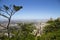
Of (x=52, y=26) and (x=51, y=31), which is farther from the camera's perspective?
(x=52, y=26)

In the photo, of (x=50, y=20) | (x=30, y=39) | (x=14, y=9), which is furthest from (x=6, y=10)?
(x=30, y=39)

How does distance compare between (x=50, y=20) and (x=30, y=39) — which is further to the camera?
(x=50, y=20)

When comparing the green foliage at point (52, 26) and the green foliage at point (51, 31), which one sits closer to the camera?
the green foliage at point (51, 31)

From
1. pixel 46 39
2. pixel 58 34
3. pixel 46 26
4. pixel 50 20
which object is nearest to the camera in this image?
pixel 46 39

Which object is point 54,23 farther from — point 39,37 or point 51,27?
point 39,37

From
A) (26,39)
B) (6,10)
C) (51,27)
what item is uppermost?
(6,10)

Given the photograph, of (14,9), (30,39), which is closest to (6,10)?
(14,9)

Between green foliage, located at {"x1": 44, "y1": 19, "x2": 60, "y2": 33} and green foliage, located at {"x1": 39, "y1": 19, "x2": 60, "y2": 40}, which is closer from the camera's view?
green foliage, located at {"x1": 39, "y1": 19, "x2": 60, "y2": 40}

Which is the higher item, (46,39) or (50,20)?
(50,20)

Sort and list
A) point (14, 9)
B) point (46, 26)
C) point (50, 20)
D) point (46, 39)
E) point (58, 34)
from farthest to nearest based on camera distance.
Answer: point (14, 9) → point (50, 20) → point (46, 26) → point (58, 34) → point (46, 39)
